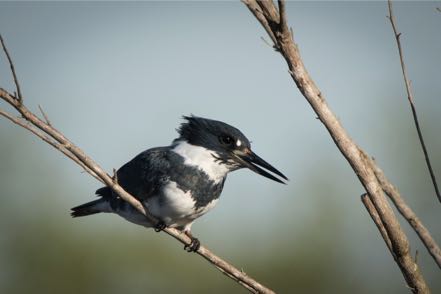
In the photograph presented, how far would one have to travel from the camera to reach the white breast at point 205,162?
179 inches

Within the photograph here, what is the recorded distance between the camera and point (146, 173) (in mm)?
4578

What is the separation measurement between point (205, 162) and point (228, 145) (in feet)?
0.65

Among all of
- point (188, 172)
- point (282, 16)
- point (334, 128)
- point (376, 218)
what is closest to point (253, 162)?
point (188, 172)

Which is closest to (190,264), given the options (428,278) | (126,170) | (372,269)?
(372,269)

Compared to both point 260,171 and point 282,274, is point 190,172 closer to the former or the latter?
point 260,171

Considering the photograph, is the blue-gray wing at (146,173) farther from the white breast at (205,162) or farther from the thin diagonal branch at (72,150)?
the thin diagonal branch at (72,150)

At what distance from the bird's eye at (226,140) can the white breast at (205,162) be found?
99 millimetres

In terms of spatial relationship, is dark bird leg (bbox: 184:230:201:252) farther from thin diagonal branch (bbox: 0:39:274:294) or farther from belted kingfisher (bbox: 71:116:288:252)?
thin diagonal branch (bbox: 0:39:274:294)

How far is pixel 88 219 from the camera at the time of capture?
37.4ft

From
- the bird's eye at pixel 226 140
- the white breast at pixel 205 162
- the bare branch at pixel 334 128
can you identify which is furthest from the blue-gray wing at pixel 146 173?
the bare branch at pixel 334 128

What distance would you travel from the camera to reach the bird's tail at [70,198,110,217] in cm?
514

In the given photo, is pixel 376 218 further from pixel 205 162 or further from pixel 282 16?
pixel 205 162

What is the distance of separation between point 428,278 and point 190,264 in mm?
3603

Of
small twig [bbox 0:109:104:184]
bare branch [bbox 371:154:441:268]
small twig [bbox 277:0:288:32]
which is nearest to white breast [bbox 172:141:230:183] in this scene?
small twig [bbox 0:109:104:184]
